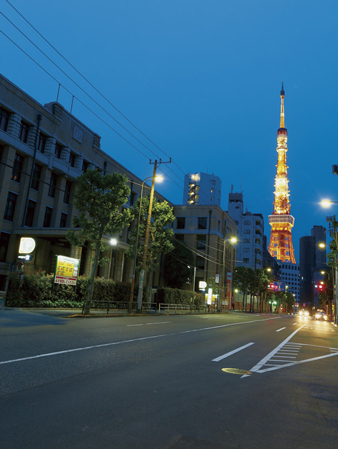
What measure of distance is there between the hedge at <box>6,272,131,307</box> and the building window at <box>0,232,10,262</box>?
11735 mm

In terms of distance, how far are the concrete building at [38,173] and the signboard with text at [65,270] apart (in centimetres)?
929

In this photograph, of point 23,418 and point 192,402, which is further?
point 192,402

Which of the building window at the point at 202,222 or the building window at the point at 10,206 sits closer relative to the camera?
the building window at the point at 10,206

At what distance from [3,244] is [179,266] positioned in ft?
111

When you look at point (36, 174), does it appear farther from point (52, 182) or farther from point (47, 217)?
point (47, 217)

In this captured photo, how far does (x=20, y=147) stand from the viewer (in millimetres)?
38031

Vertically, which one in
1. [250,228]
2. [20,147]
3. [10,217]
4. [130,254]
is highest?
[250,228]

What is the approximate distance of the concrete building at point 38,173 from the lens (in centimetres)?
3700

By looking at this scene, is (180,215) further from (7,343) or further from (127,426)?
(127,426)

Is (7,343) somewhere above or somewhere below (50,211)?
below

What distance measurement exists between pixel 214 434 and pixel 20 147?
38.8 m

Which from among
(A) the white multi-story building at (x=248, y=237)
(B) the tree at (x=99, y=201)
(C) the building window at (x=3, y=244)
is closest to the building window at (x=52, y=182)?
(C) the building window at (x=3, y=244)

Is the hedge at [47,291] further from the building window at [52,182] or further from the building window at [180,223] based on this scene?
the building window at [180,223]

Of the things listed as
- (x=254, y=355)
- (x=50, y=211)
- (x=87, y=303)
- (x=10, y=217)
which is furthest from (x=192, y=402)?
(x=50, y=211)
